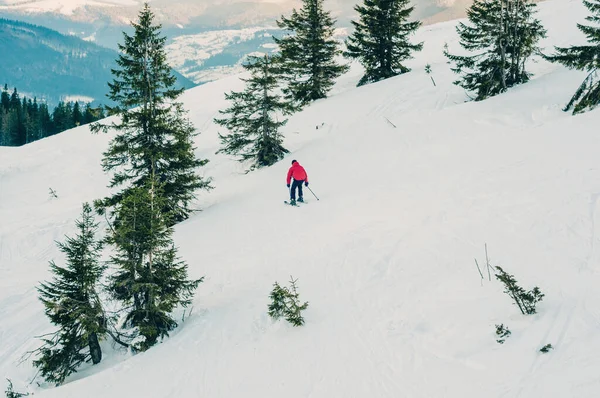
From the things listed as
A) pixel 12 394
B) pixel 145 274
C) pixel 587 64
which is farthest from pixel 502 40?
pixel 12 394

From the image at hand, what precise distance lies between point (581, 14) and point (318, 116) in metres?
28.1

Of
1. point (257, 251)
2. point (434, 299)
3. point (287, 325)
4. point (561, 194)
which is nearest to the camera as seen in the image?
point (434, 299)

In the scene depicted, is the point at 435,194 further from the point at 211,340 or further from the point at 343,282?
the point at 211,340

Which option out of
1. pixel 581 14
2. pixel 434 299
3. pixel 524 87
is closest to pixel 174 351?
pixel 434 299

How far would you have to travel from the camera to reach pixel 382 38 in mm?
32562

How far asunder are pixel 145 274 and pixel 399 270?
5.88 metres

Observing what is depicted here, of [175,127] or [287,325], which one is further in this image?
[175,127]

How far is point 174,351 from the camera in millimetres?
8008

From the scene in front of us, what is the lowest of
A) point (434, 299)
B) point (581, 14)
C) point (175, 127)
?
point (434, 299)

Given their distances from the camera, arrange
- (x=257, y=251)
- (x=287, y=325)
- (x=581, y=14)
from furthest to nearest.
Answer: (x=581, y=14)
(x=257, y=251)
(x=287, y=325)

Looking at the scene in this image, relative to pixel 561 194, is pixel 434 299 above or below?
below

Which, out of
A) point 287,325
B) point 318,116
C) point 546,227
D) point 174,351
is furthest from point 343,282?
point 318,116

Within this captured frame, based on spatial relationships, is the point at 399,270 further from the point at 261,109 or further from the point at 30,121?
the point at 30,121

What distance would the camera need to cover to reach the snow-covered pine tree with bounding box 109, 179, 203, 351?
8.58 meters
